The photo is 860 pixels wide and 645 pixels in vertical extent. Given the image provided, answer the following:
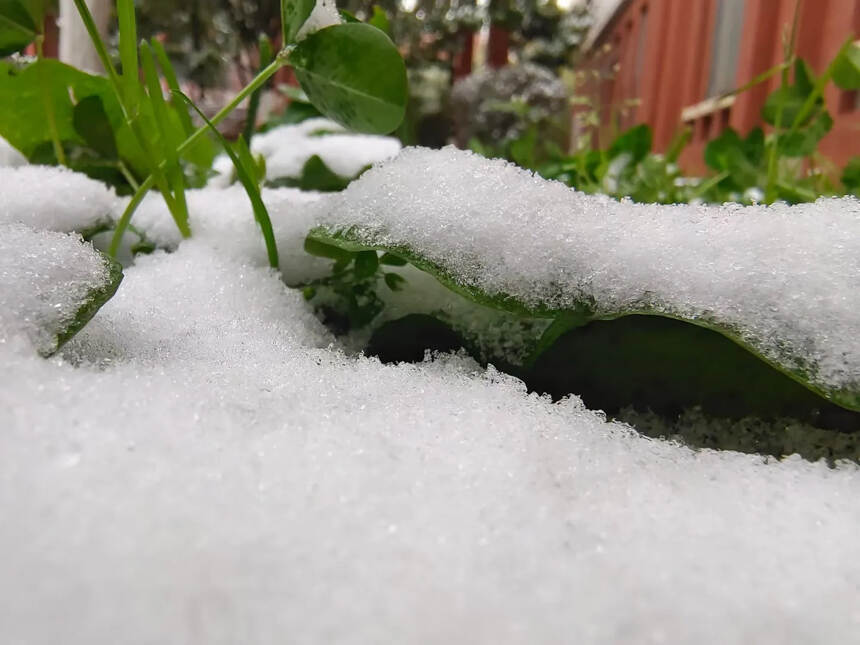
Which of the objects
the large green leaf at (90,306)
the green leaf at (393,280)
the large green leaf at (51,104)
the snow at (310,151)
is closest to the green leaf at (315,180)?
the snow at (310,151)

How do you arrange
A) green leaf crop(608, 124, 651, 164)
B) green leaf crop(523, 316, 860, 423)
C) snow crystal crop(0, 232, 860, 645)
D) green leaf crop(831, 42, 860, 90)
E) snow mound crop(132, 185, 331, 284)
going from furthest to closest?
green leaf crop(608, 124, 651, 164) → green leaf crop(831, 42, 860, 90) → snow mound crop(132, 185, 331, 284) → green leaf crop(523, 316, 860, 423) → snow crystal crop(0, 232, 860, 645)

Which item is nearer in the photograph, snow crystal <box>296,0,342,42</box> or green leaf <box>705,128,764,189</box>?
snow crystal <box>296,0,342,42</box>

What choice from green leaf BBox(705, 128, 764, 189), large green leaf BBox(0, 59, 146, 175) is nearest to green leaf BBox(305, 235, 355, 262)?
large green leaf BBox(0, 59, 146, 175)

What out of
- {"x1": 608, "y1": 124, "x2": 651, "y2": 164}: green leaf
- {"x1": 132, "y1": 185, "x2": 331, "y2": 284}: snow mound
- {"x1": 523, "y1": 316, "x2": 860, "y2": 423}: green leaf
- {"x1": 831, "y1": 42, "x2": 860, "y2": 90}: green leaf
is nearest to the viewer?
{"x1": 523, "y1": 316, "x2": 860, "y2": 423}: green leaf

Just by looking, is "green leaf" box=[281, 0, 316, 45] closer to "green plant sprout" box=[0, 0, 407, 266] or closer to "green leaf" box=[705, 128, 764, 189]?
"green plant sprout" box=[0, 0, 407, 266]

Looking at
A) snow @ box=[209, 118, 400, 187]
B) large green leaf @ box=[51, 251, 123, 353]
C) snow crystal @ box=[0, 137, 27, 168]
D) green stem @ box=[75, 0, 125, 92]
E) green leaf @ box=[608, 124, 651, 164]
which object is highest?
green stem @ box=[75, 0, 125, 92]

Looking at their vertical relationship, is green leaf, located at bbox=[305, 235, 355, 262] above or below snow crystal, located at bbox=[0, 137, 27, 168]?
above
